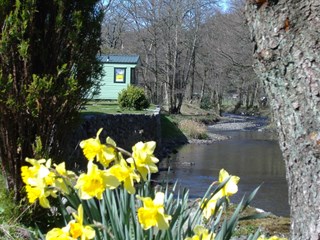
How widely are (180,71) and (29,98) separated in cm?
4215

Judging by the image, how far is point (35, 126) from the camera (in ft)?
17.5

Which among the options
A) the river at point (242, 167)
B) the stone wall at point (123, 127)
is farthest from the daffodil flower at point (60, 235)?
the stone wall at point (123, 127)

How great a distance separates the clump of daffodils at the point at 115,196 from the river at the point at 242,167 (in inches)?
383

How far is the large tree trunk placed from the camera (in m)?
2.21

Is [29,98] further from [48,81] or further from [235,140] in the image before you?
[235,140]

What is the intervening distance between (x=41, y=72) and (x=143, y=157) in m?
3.22

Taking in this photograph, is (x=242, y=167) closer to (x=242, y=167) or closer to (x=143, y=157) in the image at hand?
(x=242, y=167)

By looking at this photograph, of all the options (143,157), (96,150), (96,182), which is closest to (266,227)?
(143,157)

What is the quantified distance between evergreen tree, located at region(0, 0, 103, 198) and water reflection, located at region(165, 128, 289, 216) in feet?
25.4

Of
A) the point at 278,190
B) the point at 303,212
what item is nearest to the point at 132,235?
the point at 303,212

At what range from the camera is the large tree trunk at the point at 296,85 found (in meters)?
2.21

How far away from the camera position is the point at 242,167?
19.9m

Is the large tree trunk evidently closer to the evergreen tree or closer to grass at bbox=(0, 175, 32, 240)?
grass at bbox=(0, 175, 32, 240)

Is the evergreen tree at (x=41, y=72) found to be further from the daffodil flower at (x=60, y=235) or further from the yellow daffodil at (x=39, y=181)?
the daffodil flower at (x=60, y=235)
